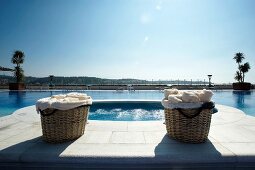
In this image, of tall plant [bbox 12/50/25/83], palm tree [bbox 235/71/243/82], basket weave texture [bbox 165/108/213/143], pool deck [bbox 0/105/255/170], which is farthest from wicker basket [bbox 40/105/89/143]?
palm tree [bbox 235/71/243/82]

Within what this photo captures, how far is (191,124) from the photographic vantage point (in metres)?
2.84

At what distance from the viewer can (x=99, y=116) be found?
7.82 metres

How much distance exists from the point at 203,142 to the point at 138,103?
21.0ft

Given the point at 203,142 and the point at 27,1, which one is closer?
the point at 203,142

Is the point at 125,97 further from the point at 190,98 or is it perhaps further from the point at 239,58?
the point at 239,58

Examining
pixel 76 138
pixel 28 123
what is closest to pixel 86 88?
pixel 28 123

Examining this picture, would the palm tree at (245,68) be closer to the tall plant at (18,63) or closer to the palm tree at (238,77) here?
the palm tree at (238,77)

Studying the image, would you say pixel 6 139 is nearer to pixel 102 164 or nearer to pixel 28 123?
pixel 28 123

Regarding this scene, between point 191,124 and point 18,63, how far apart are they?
22.3 metres

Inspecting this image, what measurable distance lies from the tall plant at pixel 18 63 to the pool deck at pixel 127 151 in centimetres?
1950

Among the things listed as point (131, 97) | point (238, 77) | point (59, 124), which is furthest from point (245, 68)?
point (59, 124)

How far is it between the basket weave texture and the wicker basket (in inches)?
58.2

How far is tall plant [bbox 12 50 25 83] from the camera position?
20906 mm

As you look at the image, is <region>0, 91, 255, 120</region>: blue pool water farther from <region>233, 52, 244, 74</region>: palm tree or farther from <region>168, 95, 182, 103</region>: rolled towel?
<region>233, 52, 244, 74</region>: palm tree
